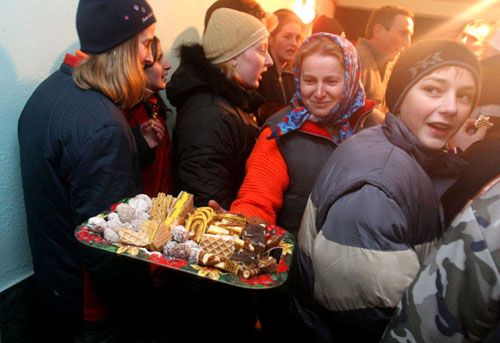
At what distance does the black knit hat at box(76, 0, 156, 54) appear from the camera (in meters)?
1.52

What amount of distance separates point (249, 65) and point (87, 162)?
135cm

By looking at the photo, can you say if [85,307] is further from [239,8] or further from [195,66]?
[239,8]

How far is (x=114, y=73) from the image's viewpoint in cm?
157

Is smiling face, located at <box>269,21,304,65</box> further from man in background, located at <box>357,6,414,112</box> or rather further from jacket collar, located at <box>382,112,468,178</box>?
jacket collar, located at <box>382,112,468,178</box>

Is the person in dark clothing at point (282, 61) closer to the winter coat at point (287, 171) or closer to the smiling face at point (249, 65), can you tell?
the smiling face at point (249, 65)

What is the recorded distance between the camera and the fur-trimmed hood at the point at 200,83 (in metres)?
2.21

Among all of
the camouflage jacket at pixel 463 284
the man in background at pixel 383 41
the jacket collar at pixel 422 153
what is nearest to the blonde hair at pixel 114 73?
the jacket collar at pixel 422 153

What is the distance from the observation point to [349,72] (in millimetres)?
1933

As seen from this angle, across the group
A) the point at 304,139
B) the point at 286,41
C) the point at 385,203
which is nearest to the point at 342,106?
the point at 304,139

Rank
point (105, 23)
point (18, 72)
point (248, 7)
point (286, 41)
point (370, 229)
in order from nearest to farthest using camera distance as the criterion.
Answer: point (370, 229)
point (105, 23)
point (18, 72)
point (248, 7)
point (286, 41)

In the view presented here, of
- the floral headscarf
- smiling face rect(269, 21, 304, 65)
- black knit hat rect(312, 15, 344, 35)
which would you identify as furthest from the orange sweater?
black knit hat rect(312, 15, 344, 35)

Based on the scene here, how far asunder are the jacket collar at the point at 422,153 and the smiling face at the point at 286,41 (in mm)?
2410

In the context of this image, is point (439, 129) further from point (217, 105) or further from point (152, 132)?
point (152, 132)

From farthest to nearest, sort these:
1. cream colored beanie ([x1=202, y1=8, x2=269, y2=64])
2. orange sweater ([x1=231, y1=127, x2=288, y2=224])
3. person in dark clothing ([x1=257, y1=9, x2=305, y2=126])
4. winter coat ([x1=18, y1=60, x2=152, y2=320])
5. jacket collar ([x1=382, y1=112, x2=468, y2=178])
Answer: person in dark clothing ([x1=257, y1=9, x2=305, y2=126])
cream colored beanie ([x1=202, y1=8, x2=269, y2=64])
orange sweater ([x1=231, y1=127, x2=288, y2=224])
winter coat ([x1=18, y1=60, x2=152, y2=320])
jacket collar ([x1=382, y1=112, x2=468, y2=178])
